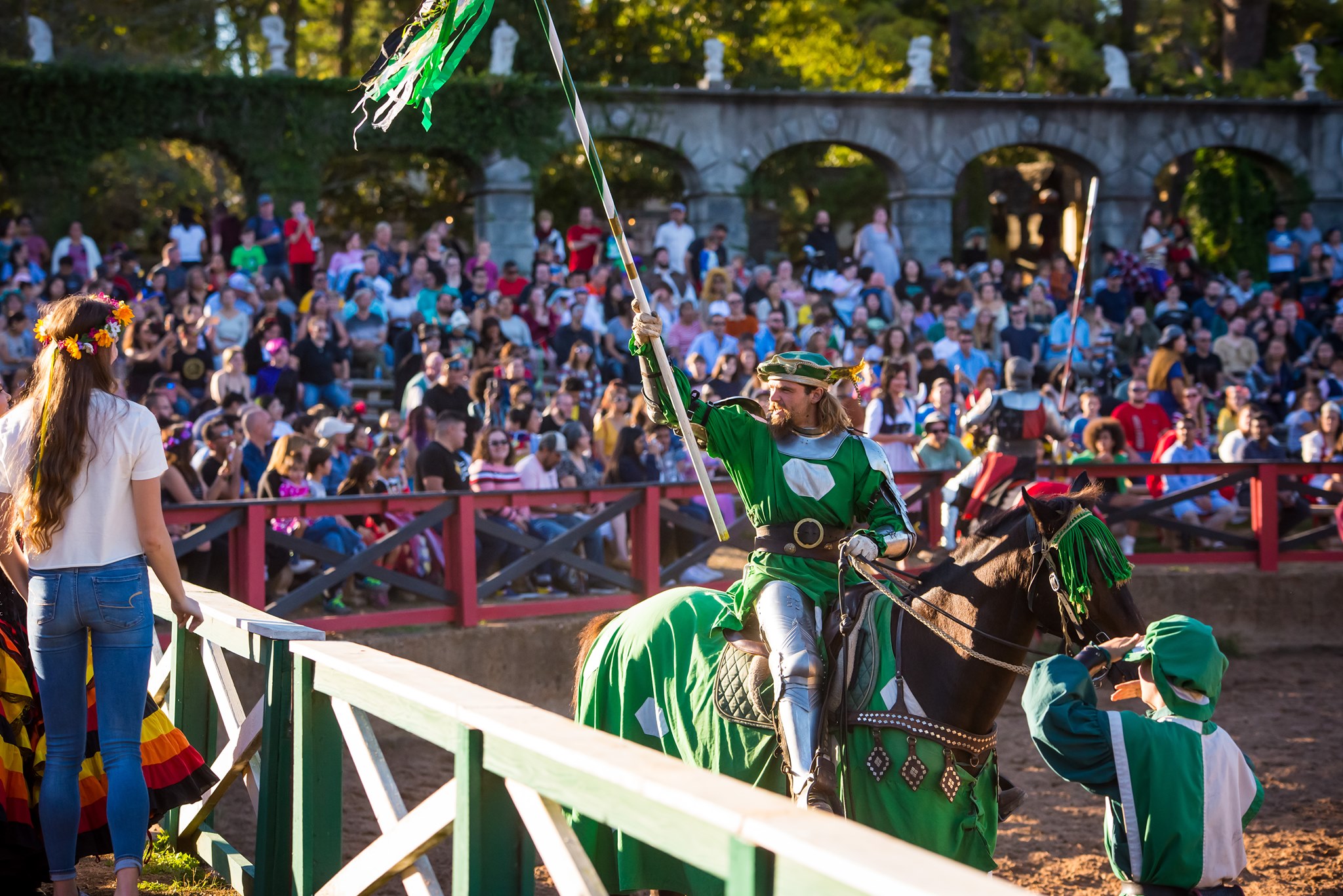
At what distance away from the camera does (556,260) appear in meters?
16.8

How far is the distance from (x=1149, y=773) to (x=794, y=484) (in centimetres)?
172

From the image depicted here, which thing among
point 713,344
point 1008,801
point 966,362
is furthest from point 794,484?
point 966,362

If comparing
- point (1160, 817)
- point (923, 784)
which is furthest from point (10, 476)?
Answer: point (1160, 817)

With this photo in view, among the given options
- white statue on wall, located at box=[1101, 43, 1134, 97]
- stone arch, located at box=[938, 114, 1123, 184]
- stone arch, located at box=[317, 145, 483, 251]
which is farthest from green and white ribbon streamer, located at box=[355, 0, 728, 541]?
stone arch, located at box=[317, 145, 483, 251]

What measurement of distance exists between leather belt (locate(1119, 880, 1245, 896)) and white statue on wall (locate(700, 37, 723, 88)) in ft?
59.8

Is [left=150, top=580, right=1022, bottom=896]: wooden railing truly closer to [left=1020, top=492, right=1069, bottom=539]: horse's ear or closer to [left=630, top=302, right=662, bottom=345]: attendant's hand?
[left=630, top=302, right=662, bottom=345]: attendant's hand

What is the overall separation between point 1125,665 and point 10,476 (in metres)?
3.44

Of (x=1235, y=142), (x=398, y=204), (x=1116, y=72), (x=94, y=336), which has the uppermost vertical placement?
(x=1116, y=72)

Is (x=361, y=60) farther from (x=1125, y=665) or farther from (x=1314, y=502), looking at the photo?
(x=1125, y=665)

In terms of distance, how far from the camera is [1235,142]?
22.4 meters

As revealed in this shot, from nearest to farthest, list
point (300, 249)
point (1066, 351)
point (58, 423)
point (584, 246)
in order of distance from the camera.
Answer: point (58, 423) < point (300, 249) < point (1066, 351) < point (584, 246)

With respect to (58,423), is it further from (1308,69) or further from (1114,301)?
(1308,69)

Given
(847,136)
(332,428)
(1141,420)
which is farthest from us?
(847,136)

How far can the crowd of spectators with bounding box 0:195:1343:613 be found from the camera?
10.1 meters
